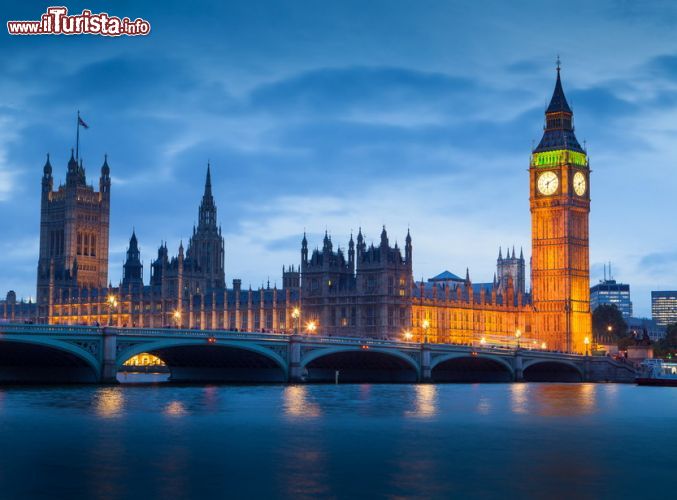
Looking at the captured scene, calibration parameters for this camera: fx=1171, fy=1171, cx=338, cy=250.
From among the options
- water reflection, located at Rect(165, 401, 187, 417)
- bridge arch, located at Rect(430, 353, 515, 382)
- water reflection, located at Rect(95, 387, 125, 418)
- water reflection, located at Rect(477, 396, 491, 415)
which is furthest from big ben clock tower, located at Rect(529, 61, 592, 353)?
water reflection, located at Rect(165, 401, 187, 417)

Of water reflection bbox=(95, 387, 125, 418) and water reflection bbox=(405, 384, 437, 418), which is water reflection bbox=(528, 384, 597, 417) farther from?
water reflection bbox=(95, 387, 125, 418)

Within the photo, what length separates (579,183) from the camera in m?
155

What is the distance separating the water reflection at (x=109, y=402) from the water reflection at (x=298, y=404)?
9.17 m

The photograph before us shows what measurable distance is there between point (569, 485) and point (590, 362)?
94893 mm

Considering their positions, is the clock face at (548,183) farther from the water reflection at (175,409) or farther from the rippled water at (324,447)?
the water reflection at (175,409)

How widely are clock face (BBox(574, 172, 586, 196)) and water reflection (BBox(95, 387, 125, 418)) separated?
289 feet

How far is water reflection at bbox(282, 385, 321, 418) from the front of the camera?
207 feet

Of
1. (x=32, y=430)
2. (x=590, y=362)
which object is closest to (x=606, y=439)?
(x=32, y=430)

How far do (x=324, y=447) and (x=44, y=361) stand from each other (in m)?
47.0

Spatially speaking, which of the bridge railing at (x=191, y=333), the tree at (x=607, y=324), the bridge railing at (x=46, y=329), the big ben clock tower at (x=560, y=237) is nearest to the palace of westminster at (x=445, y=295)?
the big ben clock tower at (x=560, y=237)

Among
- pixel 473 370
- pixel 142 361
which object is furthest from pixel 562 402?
pixel 142 361

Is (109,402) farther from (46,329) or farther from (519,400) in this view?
(519,400)

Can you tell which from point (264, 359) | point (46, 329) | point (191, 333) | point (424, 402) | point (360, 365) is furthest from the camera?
point (360, 365)

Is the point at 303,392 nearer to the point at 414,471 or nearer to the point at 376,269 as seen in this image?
the point at 414,471
